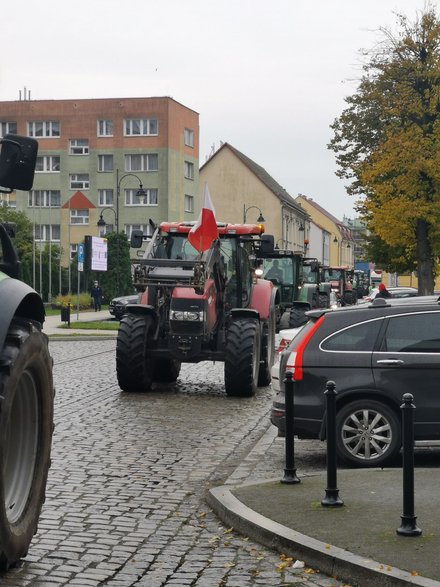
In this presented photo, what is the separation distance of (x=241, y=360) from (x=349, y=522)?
9357 millimetres

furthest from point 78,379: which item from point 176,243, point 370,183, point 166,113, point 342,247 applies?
point 342,247

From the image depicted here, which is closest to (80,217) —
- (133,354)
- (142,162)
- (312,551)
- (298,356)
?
(142,162)

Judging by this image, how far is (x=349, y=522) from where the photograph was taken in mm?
7246

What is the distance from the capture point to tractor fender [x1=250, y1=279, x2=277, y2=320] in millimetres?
19234

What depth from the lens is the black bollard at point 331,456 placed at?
7.77 metres

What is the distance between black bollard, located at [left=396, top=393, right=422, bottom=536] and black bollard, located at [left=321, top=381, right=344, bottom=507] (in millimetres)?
930

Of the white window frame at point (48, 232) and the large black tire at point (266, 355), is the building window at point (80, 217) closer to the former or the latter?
the white window frame at point (48, 232)

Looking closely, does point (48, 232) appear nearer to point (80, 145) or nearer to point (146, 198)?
point (80, 145)

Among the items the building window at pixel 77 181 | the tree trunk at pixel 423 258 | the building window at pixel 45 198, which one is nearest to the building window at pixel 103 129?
the building window at pixel 77 181

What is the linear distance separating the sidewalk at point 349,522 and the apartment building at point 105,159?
7671cm

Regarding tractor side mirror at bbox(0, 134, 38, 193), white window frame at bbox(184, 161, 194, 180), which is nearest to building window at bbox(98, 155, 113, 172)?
white window frame at bbox(184, 161, 194, 180)

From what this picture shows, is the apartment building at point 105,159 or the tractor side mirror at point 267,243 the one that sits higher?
the apartment building at point 105,159

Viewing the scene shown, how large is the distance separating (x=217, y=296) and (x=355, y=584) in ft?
40.0

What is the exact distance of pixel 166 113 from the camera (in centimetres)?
8456
